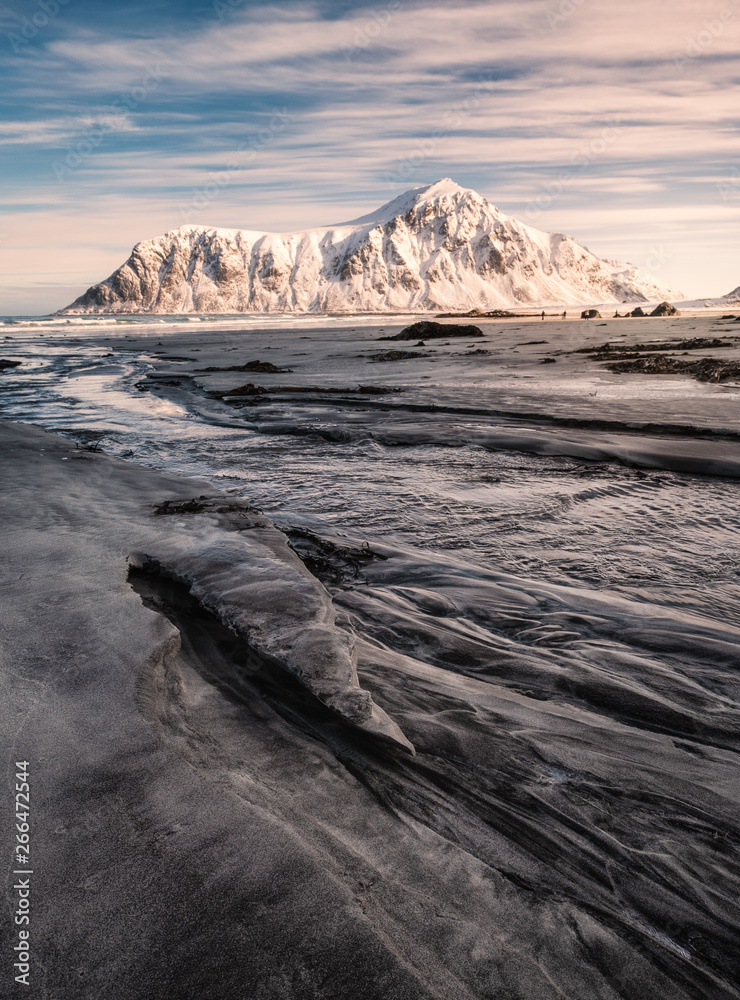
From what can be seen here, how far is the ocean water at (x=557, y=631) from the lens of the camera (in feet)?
5.06

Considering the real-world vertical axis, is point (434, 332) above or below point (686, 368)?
above

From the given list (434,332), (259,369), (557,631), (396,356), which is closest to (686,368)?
(396,356)

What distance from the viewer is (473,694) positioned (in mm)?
2396

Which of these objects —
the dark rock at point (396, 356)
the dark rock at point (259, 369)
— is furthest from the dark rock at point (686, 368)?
the dark rock at point (259, 369)

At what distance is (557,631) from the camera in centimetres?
290

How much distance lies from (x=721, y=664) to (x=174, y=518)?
344 cm

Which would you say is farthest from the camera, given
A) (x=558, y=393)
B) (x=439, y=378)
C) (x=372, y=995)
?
(x=439, y=378)

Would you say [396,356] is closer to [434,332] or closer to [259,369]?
[259,369]

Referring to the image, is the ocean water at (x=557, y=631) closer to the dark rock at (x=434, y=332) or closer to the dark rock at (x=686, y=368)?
the dark rock at (x=686, y=368)

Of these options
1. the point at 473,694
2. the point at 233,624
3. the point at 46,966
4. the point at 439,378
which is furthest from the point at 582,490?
the point at 439,378

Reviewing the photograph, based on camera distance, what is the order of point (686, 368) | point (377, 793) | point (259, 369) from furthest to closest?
point (259, 369), point (686, 368), point (377, 793)

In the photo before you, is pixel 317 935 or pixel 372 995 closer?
pixel 372 995

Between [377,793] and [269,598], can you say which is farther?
[269,598]

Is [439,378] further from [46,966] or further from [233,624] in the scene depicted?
[46,966]
